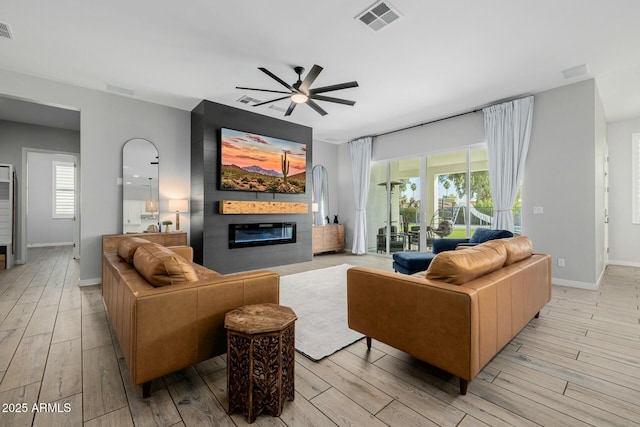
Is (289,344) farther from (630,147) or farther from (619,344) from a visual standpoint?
(630,147)

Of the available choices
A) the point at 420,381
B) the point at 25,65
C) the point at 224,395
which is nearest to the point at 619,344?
the point at 420,381

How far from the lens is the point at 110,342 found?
236 centimetres

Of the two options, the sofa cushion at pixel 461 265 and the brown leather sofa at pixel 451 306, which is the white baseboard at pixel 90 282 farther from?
the sofa cushion at pixel 461 265

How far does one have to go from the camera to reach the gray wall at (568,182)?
3951 millimetres

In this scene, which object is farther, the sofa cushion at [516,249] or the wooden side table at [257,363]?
the sofa cushion at [516,249]

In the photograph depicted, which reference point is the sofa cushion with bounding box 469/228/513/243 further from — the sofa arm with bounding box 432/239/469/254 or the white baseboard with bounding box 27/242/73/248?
the white baseboard with bounding box 27/242/73/248

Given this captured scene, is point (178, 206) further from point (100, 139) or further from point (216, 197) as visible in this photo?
point (100, 139)

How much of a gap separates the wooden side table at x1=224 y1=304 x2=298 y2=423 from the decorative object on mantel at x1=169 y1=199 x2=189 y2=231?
3.94 metres

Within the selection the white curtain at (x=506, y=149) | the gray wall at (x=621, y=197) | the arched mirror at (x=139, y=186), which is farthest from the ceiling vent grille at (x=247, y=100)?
the gray wall at (x=621, y=197)

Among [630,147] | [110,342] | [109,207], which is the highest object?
[630,147]

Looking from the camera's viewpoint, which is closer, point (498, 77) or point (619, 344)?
point (619, 344)

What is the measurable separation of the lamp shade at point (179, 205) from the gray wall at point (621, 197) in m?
8.17

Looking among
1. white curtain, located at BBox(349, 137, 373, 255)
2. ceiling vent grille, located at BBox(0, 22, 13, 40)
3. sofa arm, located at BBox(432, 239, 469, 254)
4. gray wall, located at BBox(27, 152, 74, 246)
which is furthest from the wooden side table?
gray wall, located at BBox(27, 152, 74, 246)

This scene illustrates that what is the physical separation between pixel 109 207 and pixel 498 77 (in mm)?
5996
